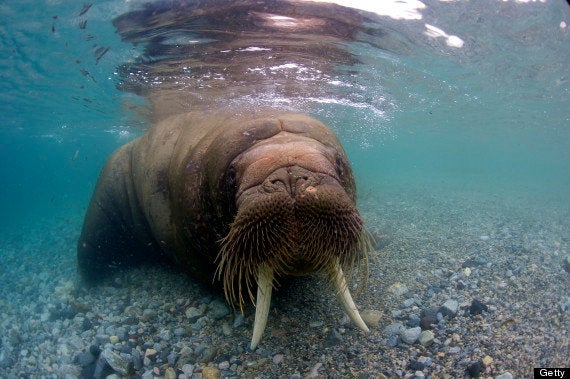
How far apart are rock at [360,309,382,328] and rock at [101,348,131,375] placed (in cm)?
267

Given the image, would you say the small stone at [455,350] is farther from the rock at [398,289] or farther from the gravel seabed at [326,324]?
the rock at [398,289]

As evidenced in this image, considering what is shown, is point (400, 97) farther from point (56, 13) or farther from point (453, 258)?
point (56, 13)

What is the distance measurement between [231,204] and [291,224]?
1136 millimetres

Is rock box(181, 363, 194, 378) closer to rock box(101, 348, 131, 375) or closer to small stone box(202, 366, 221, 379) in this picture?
small stone box(202, 366, 221, 379)

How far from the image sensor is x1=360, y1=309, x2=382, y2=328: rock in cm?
406

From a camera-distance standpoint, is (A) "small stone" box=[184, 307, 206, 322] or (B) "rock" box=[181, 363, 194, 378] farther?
(A) "small stone" box=[184, 307, 206, 322]

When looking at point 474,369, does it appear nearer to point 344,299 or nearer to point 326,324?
point 344,299

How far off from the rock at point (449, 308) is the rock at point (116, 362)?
3586 millimetres

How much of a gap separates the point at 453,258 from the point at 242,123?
4.41 meters

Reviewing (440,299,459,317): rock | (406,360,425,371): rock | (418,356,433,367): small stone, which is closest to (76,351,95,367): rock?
(406,360,425,371): rock

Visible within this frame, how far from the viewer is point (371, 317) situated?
13.7ft

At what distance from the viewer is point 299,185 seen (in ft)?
9.62

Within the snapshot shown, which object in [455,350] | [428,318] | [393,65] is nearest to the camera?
[455,350]

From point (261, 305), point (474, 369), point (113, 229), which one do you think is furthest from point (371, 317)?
point (113, 229)
